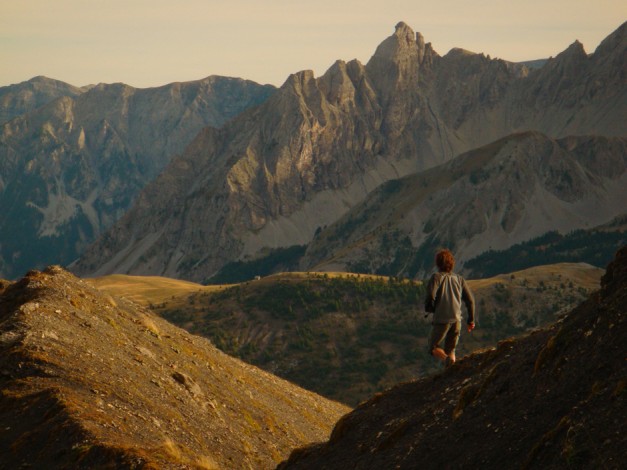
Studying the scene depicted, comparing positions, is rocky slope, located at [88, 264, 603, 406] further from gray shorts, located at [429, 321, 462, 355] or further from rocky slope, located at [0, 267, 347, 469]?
gray shorts, located at [429, 321, 462, 355]

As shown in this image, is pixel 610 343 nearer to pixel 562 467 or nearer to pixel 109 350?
pixel 562 467

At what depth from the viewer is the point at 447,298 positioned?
27.3 metres

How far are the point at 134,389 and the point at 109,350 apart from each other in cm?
516

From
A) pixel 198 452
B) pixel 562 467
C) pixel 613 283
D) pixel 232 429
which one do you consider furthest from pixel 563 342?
pixel 232 429

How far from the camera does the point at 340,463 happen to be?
27.7m

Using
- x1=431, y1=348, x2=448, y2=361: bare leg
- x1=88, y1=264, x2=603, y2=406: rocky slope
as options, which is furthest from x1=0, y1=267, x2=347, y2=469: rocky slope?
x1=88, y1=264, x2=603, y2=406: rocky slope

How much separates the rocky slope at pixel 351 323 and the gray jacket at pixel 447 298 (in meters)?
118

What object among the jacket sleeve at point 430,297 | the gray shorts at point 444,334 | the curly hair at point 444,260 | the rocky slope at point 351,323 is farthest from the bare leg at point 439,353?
the rocky slope at point 351,323

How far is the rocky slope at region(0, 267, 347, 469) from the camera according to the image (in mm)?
29250

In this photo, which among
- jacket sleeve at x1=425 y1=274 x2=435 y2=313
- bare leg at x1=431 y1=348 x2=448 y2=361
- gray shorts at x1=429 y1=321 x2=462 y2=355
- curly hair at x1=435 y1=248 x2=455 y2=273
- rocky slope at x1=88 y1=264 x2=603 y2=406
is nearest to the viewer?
jacket sleeve at x1=425 y1=274 x2=435 y2=313

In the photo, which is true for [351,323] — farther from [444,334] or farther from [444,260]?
[444,260]

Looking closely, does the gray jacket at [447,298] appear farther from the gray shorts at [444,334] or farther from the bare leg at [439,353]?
the bare leg at [439,353]

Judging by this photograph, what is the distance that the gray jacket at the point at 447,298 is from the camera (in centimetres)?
2708

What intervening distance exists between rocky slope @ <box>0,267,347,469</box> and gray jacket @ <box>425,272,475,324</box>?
809 cm
